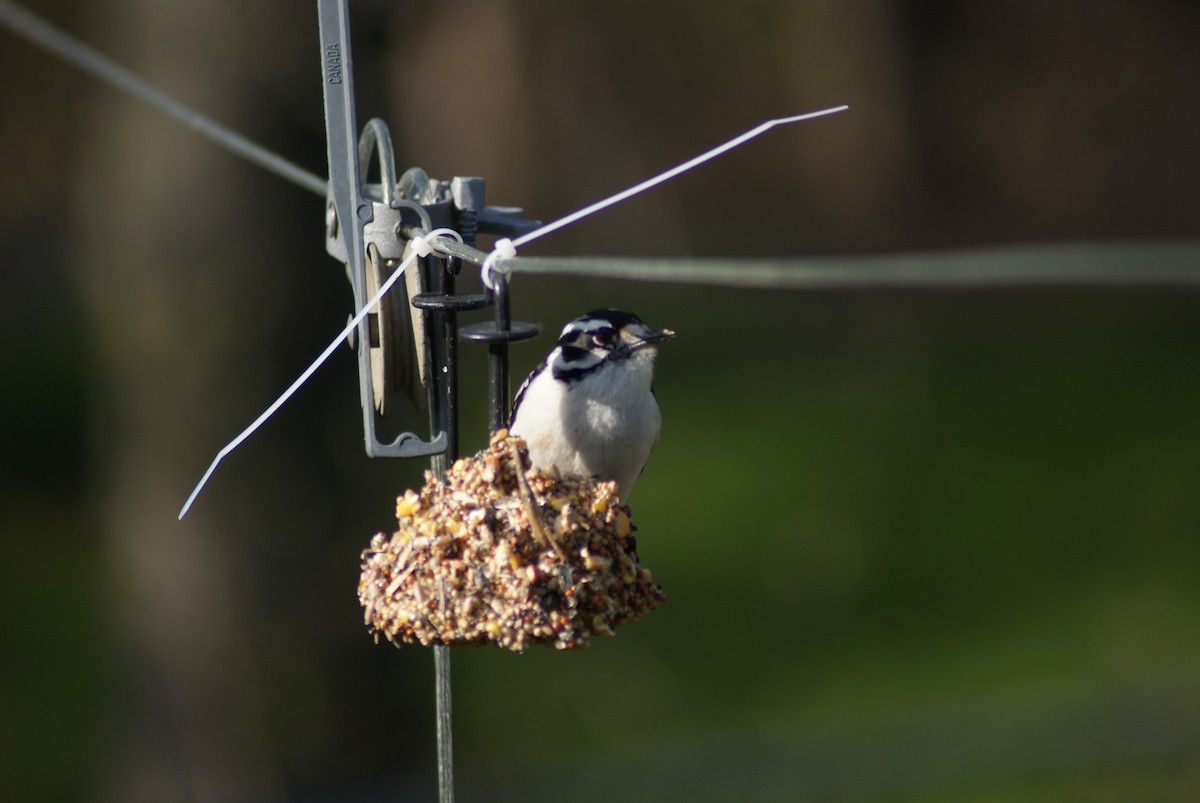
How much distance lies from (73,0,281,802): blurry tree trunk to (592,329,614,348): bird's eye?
3236mm

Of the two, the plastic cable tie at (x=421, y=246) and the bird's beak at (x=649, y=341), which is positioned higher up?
the plastic cable tie at (x=421, y=246)

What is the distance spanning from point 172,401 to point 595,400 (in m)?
3.50

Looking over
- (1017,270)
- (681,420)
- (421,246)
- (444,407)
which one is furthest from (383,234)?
(681,420)

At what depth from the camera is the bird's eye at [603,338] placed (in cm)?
368

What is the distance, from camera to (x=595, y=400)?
3676 mm

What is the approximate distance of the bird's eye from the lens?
3.68 m

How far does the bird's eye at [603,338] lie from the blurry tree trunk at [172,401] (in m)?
3.24

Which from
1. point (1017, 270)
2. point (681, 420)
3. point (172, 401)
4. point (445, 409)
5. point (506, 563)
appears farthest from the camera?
point (681, 420)

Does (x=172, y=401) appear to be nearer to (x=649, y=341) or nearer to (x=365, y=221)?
(x=649, y=341)

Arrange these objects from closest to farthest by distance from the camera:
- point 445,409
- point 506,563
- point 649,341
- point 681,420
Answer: point 506,563 → point 445,409 → point 649,341 → point 681,420

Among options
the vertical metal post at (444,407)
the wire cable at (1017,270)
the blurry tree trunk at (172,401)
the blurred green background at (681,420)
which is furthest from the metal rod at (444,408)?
the blurry tree trunk at (172,401)

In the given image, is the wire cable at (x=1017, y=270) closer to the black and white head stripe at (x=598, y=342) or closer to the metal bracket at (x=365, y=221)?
the metal bracket at (x=365, y=221)

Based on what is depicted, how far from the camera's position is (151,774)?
23.4 feet

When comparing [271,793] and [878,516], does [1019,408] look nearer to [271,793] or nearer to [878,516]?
[878,516]
